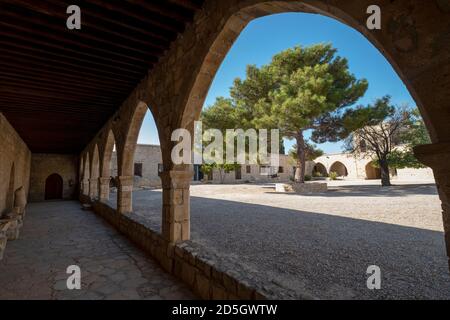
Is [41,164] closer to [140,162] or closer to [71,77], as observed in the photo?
[140,162]

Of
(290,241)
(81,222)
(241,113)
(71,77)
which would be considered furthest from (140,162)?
(290,241)

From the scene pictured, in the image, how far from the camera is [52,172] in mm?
13602

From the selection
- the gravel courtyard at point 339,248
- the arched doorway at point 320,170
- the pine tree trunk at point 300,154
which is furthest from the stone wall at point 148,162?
the arched doorway at point 320,170

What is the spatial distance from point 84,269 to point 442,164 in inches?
151

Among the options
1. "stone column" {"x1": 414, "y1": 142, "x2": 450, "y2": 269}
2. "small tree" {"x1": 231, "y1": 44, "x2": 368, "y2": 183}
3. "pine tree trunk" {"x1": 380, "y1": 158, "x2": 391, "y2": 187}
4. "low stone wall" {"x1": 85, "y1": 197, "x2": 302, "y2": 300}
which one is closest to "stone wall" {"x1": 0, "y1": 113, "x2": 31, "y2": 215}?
"low stone wall" {"x1": 85, "y1": 197, "x2": 302, "y2": 300}

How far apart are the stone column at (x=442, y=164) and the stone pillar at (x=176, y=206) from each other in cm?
262

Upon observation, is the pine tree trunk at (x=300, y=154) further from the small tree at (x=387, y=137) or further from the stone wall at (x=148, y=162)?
the stone wall at (x=148, y=162)

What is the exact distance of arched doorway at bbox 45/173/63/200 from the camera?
45.5 ft

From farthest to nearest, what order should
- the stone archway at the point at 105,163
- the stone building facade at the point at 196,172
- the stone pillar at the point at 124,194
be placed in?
1. the stone building facade at the point at 196,172
2. the stone archway at the point at 105,163
3. the stone pillar at the point at 124,194

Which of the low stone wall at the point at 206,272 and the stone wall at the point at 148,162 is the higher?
the stone wall at the point at 148,162

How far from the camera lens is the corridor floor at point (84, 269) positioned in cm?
254

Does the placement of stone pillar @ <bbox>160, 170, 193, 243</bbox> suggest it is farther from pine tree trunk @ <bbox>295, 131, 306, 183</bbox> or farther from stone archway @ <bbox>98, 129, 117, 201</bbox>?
pine tree trunk @ <bbox>295, 131, 306, 183</bbox>

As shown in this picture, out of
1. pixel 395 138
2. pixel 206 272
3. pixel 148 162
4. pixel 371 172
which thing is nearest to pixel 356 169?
pixel 371 172

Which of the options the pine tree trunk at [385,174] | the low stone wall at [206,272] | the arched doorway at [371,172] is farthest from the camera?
the arched doorway at [371,172]
